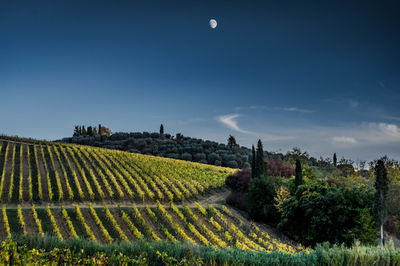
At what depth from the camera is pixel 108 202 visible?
2559cm

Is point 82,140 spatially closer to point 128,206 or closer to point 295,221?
point 128,206

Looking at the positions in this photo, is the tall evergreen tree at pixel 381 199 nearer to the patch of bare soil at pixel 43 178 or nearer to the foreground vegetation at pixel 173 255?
the foreground vegetation at pixel 173 255

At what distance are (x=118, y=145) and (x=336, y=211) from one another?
208 feet

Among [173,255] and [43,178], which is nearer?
[173,255]

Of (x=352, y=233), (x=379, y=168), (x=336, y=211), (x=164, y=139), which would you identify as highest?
(x=164, y=139)

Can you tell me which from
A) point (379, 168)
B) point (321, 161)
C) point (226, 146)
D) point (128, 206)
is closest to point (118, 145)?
point (226, 146)

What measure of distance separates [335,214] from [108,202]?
17.4 m

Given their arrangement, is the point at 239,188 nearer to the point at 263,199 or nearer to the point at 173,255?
the point at 263,199

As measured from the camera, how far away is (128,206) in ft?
83.4

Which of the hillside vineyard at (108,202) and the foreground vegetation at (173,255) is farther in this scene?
the hillside vineyard at (108,202)

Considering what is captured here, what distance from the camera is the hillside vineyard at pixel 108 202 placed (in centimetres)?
1961

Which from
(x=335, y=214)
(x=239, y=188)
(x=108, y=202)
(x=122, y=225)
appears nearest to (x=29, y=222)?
(x=122, y=225)

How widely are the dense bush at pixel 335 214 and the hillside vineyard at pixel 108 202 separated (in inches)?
85.6

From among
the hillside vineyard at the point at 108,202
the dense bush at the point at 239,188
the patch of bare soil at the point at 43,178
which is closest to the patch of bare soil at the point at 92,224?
the hillside vineyard at the point at 108,202
